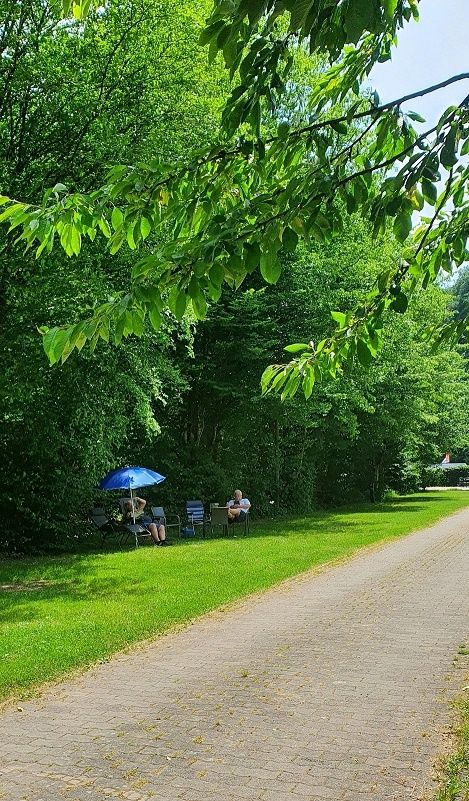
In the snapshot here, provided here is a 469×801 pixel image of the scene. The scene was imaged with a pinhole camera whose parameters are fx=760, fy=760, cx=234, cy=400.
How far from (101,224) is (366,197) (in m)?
1.38

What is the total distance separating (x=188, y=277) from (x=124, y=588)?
993 centimetres

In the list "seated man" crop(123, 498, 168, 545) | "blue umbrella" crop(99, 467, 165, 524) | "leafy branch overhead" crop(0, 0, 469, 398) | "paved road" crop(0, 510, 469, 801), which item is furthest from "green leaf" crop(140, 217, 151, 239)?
"seated man" crop(123, 498, 168, 545)

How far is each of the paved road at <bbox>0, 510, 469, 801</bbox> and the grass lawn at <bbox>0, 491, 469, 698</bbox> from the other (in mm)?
524

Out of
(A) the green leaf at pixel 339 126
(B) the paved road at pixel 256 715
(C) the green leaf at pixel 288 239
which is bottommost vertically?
(B) the paved road at pixel 256 715

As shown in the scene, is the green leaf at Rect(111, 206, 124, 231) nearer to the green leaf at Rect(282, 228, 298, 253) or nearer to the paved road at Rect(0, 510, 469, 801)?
the green leaf at Rect(282, 228, 298, 253)

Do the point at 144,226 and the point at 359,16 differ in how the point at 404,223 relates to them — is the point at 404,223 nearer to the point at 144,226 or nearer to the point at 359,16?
the point at 144,226

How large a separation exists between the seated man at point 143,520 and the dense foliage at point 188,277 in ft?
3.59

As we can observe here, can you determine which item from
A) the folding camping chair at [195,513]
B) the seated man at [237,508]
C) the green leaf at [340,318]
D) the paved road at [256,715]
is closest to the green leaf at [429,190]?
the green leaf at [340,318]

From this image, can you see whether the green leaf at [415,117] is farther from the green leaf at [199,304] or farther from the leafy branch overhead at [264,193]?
the green leaf at [199,304]

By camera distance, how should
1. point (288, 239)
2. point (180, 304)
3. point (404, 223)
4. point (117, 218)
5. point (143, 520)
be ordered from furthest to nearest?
point (143, 520), point (404, 223), point (117, 218), point (288, 239), point (180, 304)

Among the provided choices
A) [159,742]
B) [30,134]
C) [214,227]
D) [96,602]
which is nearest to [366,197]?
[214,227]

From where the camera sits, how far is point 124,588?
12031 millimetres

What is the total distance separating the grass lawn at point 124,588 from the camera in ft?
25.4

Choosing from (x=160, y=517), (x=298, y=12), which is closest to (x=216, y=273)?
(x=298, y=12)
